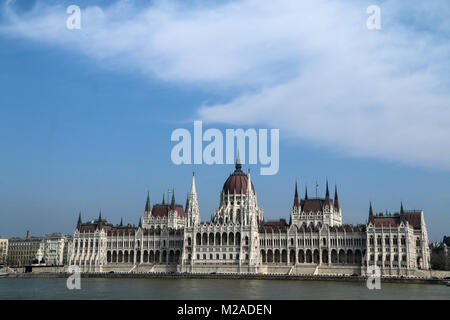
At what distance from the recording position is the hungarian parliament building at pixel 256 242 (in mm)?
110250

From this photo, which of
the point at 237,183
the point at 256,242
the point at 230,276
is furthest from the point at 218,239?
the point at 237,183

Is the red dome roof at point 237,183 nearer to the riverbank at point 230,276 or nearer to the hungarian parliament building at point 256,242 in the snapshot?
the hungarian parliament building at point 256,242

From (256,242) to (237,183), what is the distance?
17.7m

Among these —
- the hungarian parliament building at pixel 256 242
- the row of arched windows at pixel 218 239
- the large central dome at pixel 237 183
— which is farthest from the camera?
the large central dome at pixel 237 183

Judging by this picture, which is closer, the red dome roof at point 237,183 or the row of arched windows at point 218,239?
the row of arched windows at point 218,239

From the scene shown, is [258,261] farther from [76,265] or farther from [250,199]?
[76,265]

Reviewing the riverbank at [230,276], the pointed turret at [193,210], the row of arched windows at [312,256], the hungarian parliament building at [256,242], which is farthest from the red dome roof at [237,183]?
the riverbank at [230,276]

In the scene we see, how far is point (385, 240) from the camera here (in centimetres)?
10975

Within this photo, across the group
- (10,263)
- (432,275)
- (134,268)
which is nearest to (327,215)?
(432,275)

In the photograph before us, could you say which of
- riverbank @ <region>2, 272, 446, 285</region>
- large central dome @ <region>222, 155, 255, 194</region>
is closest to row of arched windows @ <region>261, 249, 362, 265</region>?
riverbank @ <region>2, 272, 446, 285</region>

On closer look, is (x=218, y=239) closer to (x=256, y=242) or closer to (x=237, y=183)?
(x=256, y=242)

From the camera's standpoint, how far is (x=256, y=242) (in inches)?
4756
